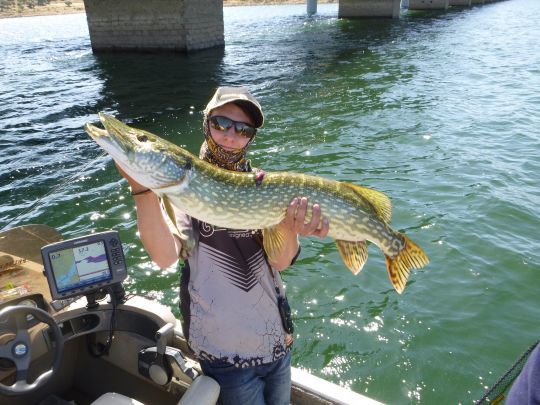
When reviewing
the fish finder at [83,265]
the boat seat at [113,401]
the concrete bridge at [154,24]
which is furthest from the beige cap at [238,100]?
the concrete bridge at [154,24]

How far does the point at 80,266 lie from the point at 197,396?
4.41 feet

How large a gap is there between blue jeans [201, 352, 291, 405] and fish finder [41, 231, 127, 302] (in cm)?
111

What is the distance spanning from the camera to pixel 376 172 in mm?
9656

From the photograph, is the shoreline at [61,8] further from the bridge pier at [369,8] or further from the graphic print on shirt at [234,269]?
the graphic print on shirt at [234,269]

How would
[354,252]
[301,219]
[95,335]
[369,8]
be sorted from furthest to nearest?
[369,8] < [95,335] < [354,252] < [301,219]

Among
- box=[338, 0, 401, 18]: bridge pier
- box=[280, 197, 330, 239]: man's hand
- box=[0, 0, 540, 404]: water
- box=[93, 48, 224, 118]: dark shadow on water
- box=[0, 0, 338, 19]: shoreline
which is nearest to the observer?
box=[280, 197, 330, 239]: man's hand

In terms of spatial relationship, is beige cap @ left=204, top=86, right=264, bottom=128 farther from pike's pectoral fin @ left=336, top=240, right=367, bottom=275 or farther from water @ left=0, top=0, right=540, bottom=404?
water @ left=0, top=0, right=540, bottom=404

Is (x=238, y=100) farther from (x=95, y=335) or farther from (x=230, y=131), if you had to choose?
(x=95, y=335)

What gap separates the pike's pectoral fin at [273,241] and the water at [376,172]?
2.78m

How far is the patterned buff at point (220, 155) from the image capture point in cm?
294

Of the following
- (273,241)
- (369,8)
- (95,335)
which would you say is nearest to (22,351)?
(95,335)

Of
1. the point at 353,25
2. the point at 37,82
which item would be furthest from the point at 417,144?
the point at 353,25

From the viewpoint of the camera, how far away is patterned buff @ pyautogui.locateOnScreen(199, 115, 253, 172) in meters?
2.94

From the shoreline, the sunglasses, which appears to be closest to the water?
the sunglasses
